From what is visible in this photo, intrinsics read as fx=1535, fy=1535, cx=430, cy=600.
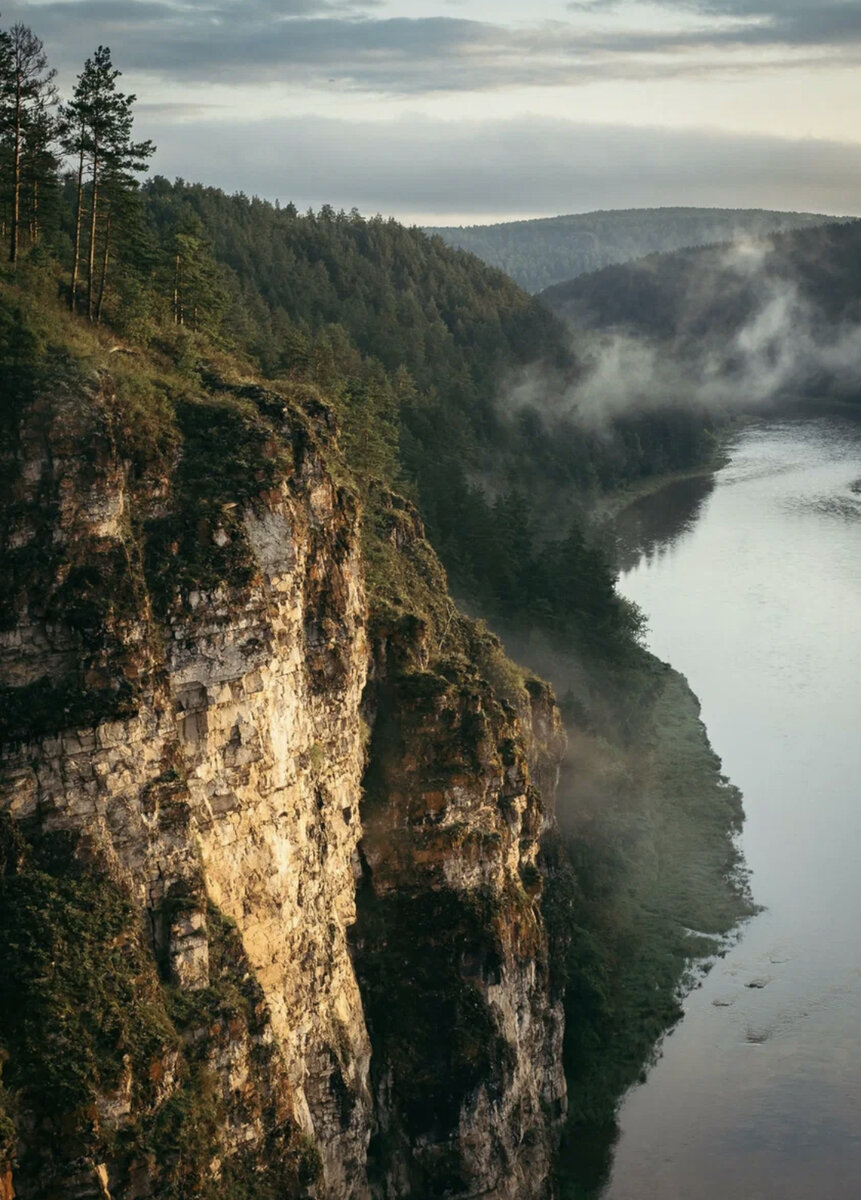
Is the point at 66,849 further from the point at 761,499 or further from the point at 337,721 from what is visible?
the point at 761,499

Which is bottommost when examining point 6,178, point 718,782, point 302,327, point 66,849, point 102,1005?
point 718,782

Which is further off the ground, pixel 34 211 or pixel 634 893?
pixel 34 211

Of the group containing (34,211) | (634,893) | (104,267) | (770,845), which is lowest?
(634,893)

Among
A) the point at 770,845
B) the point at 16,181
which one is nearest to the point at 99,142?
the point at 16,181

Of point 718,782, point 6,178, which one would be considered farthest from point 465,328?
point 6,178

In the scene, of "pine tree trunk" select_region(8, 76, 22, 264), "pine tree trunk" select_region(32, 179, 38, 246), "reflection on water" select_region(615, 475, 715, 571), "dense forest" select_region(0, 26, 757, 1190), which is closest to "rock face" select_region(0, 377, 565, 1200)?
"dense forest" select_region(0, 26, 757, 1190)

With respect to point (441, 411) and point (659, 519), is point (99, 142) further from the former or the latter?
point (659, 519)

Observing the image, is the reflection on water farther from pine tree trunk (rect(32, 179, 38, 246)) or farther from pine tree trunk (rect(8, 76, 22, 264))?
pine tree trunk (rect(8, 76, 22, 264))
